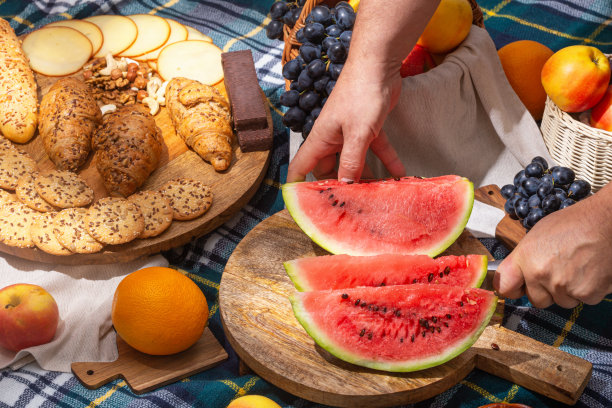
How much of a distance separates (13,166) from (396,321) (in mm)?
1296

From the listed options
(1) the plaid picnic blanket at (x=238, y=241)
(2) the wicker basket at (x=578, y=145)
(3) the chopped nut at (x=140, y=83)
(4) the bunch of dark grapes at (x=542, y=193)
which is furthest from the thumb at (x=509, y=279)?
(3) the chopped nut at (x=140, y=83)

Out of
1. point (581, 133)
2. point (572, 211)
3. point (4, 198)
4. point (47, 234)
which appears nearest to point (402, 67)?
point (581, 133)

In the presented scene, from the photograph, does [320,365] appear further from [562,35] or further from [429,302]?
[562,35]

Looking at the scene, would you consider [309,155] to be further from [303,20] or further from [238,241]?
[303,20]

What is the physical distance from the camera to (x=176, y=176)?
1.96 m

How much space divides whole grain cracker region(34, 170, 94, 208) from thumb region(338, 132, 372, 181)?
796 millimetres

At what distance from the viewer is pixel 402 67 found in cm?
180

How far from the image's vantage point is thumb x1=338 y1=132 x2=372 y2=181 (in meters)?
1.55

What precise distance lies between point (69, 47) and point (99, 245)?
1.04 m

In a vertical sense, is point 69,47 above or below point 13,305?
above

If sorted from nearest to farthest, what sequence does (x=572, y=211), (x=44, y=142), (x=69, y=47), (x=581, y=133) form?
1. (x=572, y=211)
2. (x=581, y=133)
3. (x=44, y=142)
4. (x=69, y=47)

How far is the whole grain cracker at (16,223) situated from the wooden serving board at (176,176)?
32 mm

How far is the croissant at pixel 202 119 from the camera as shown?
1.95 metres

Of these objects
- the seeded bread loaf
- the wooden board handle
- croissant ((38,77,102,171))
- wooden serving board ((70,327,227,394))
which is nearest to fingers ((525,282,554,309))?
the wooden board handle
